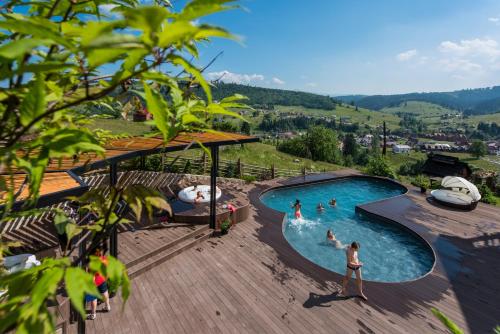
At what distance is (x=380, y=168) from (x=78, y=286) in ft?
82.6

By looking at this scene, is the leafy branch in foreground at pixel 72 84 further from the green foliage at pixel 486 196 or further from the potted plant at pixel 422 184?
the green foliage at pixel 486 196

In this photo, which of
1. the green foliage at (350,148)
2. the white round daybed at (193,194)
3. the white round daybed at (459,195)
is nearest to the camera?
the white round daybed at (193,194)

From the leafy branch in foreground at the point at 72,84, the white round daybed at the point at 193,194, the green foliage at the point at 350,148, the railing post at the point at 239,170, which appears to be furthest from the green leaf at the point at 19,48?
the green foliage at the point at 350,148

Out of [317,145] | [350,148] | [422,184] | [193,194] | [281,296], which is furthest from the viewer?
[350,148]

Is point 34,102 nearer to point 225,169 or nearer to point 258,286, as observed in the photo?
point 258,286

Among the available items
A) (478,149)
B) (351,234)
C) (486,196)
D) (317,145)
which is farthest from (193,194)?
(478,149)

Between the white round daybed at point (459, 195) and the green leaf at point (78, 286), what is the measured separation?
18378mm

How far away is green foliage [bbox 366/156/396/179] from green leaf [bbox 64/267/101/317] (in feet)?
81.9

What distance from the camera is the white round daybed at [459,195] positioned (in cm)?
1498

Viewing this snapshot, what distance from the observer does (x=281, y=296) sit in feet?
24.0

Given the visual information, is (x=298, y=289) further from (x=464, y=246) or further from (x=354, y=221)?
(x=354, y=221)

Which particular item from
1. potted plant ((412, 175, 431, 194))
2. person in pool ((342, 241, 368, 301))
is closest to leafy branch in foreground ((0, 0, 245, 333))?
person in pool ((342, 241, 368, 301))

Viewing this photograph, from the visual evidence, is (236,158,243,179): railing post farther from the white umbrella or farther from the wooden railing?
the white umbrella

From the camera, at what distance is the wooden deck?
6340 mm
